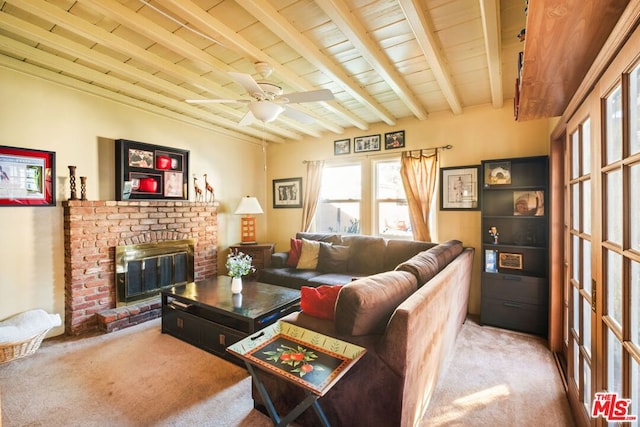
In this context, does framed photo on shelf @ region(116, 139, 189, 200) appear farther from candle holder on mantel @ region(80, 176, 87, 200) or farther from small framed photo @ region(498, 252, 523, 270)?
small framed photo @ region(498, 252, 523, 270)

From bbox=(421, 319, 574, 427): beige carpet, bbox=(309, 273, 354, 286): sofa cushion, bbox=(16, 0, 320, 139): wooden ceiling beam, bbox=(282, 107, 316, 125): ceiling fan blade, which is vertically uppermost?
bbox=(16, 0, 320, 139): wooden ceiling beam

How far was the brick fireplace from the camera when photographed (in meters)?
2.95

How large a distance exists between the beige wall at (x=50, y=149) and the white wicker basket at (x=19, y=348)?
1.44 ft

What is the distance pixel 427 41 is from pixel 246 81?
133 cm

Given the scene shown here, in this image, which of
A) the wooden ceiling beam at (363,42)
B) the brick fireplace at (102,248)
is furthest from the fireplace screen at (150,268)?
the wooden ceiling beam at (363,42)

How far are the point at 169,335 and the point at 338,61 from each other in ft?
10.3

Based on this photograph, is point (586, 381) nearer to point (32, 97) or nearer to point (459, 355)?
point (459, 355)

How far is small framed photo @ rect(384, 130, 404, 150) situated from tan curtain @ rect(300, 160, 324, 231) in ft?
3.66

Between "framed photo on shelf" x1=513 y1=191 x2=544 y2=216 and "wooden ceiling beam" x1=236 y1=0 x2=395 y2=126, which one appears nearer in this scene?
"wooden ceiling beam" x1=236 y1=0 x2=395 y2=126

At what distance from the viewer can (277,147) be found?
5.34 meters

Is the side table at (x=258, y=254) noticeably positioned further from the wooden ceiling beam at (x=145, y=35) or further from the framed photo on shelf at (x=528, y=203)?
the framed photo on shelf at (x=528, y=203)

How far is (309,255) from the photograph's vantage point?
412cm

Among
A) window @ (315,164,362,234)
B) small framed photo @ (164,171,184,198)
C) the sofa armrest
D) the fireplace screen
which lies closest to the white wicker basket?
the fireplace screen

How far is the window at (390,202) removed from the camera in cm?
419
